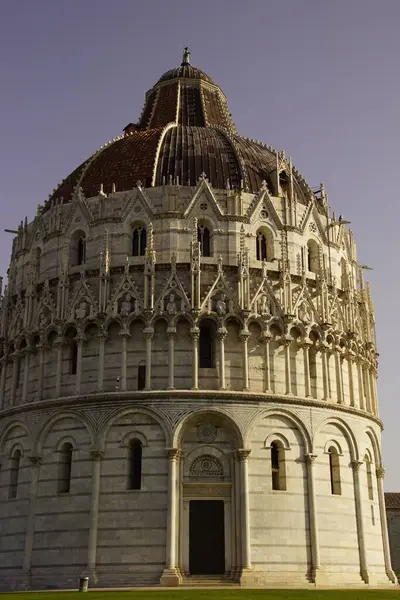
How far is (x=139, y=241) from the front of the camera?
3903cm

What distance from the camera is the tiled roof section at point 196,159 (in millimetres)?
40438

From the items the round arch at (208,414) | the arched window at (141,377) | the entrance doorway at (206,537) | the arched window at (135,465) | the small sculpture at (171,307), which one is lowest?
the entrance doorway at (206,537)

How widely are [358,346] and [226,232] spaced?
30.2 ft

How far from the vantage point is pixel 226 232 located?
38.7m

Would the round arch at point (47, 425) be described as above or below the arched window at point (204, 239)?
below

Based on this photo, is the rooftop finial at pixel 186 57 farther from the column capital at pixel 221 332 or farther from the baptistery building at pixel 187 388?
the column capital at pixel 221 332

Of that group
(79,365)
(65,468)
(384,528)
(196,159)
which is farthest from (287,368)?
(196,159)

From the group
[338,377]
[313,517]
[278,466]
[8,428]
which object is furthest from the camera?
[338,377]

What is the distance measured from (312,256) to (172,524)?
16.3m

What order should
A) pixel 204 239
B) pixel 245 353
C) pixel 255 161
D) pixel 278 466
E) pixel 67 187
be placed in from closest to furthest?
pixel 278 466 → pixel 245 353 → pixel 204 239 → pixel 255 161 → pixel 67 187

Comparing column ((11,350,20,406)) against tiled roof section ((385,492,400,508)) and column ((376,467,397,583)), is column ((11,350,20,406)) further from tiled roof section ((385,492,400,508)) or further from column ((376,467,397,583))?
tiled roof section ((385,492,400,508))

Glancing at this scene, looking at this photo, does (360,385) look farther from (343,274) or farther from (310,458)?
(310,458)

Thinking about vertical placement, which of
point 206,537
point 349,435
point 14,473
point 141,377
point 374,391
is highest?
point 374,391

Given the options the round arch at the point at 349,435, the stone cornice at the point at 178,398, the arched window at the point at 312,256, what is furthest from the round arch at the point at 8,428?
the arched window at the point at 312,256
